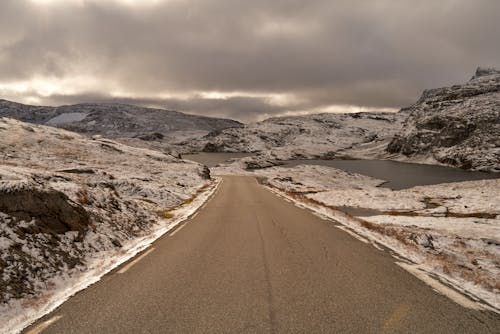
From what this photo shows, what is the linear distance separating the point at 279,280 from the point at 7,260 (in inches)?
246

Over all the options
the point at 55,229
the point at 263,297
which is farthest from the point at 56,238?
the point at 263,297

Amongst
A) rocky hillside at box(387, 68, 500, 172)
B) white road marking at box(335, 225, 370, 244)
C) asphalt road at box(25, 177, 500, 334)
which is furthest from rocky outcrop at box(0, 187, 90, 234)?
rocky hillside at box(387, 68, 500, 172)

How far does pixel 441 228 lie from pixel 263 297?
1949 centimetres

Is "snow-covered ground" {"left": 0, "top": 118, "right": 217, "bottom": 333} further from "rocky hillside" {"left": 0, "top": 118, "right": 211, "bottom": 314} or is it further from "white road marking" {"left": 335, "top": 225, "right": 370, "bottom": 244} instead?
"white road marking" {"left": 335, "top": 225, "right": 370, "bottom": 244}

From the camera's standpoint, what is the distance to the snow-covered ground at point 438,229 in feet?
28.0

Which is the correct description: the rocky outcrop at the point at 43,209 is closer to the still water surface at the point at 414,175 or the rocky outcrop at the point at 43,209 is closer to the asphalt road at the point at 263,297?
the asphalt road at the point at 263,297

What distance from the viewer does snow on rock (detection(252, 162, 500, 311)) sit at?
8.65 metres

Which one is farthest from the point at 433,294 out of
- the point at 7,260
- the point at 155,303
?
the point at 7,260

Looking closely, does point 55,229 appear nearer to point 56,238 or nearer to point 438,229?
point 56,238

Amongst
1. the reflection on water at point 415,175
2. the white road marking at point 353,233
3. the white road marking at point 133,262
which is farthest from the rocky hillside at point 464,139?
the white road marking at point 133,262

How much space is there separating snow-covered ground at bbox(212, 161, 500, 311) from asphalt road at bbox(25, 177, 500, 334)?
116cm

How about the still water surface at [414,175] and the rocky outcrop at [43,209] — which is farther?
the still water surface at [414,175]

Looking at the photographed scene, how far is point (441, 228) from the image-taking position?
21828 millimetres

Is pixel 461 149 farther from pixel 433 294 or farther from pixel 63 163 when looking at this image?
pixel 433 294
